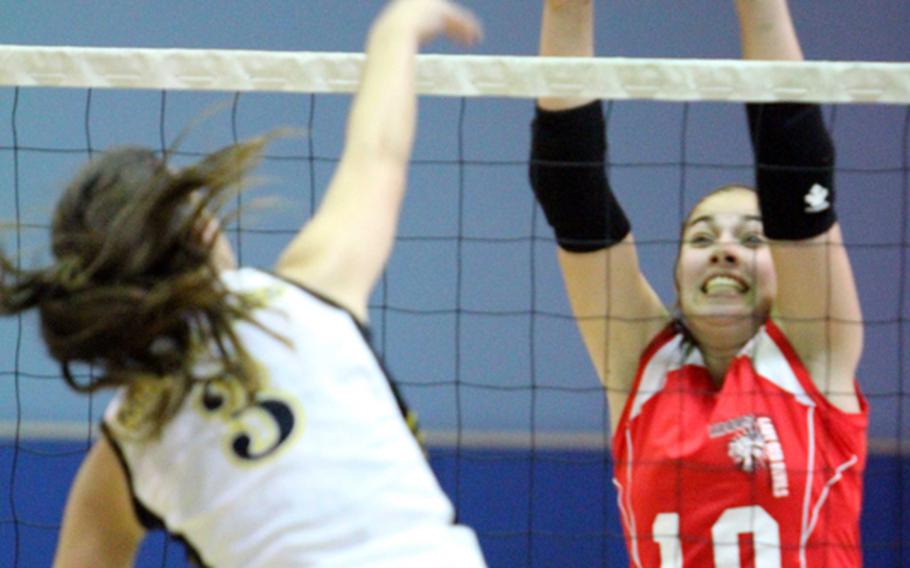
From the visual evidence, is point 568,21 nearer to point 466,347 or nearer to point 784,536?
point 784,536

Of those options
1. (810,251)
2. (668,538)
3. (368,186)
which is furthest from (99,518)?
(810,251)

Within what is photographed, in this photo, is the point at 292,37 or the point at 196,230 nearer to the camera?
the point at 196,230

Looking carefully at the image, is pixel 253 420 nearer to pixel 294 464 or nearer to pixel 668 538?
pixel 294 464

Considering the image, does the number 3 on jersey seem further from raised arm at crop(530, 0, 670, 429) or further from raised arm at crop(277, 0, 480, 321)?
raised arm at crop(277, 0, 480, 321)

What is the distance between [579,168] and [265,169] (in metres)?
1.59

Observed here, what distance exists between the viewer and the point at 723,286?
2.07 metres

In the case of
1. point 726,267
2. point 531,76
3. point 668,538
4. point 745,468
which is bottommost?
point 668,538

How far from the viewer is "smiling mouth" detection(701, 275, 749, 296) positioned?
207 centimetres

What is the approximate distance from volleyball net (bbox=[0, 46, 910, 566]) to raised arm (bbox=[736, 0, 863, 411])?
49.6 inches

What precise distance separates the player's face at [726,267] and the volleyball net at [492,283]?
3.89 feet

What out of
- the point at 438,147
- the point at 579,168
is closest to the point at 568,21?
the point at 579,168

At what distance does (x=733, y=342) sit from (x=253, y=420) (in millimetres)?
1150

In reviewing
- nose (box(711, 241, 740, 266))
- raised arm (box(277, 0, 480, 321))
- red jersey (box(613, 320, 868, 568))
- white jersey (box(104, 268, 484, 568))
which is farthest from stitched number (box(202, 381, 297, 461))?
nose (box(711, 241, 740, 266))

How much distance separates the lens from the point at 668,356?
83.7 inches
